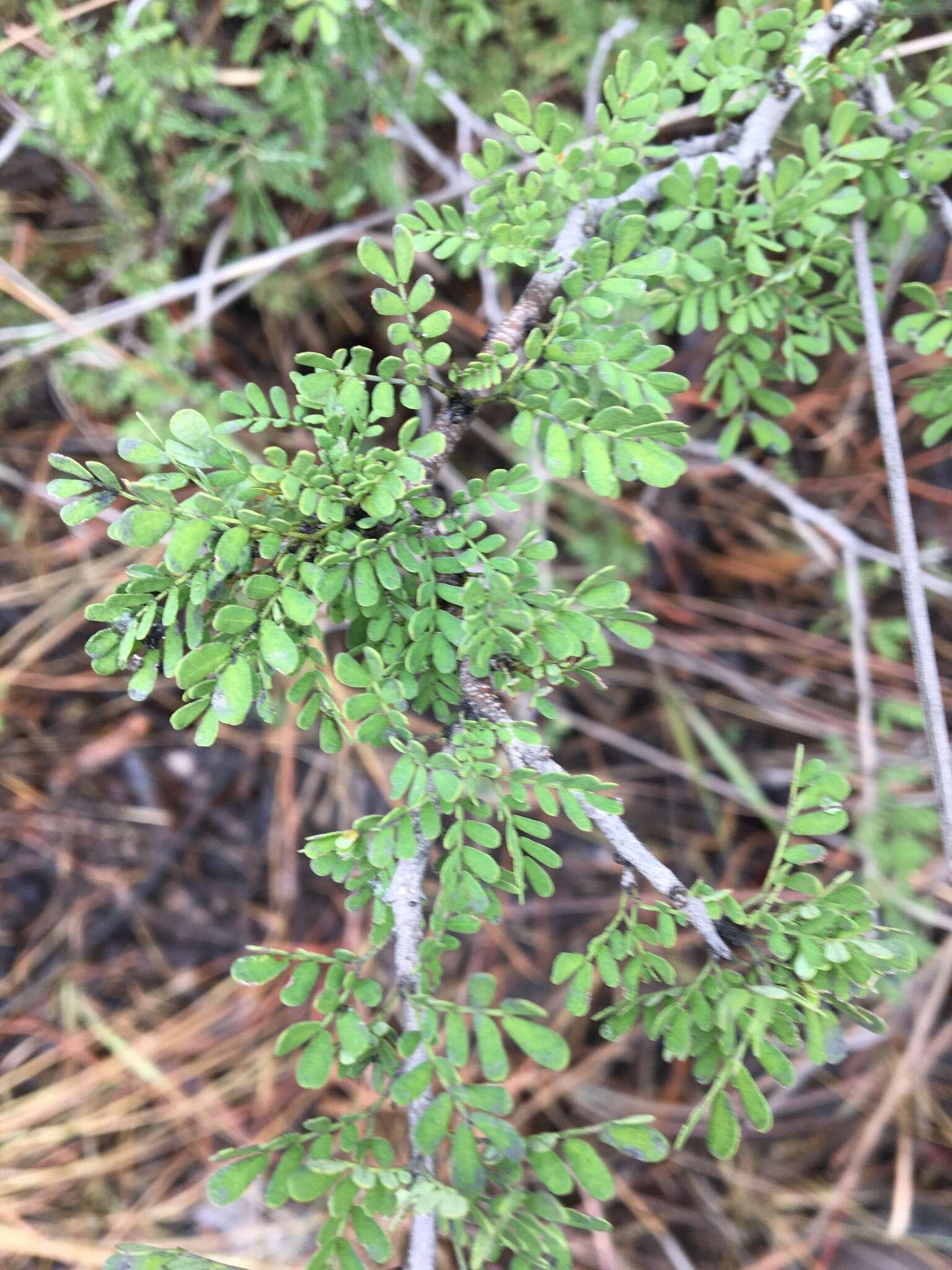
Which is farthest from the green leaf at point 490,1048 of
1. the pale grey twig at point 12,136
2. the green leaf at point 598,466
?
the pale grey twig at point 12,136

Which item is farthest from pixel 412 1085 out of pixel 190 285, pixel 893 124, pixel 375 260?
pixel 190 285

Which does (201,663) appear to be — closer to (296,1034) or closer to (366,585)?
(366,585)

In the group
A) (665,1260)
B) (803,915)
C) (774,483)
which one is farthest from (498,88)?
(665,1260)

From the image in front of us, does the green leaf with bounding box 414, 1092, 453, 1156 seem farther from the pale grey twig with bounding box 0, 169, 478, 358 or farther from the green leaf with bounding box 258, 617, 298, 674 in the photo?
the pale grey twig with bounding box 0, 169, 478, 358

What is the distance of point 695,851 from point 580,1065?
669 millimetres

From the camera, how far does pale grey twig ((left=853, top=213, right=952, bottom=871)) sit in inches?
46.2

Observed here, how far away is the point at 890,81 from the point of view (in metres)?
1.72

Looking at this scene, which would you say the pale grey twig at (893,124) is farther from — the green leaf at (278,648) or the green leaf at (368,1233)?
the green leaf at (368,1233)

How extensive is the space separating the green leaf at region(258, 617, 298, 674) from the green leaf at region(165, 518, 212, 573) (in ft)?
0.33

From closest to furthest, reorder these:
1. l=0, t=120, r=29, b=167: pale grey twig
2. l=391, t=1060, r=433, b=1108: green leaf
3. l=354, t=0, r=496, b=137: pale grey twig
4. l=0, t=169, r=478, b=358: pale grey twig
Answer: l=391, t=1060, r=433, b=1108: green leaf
l=354, t=0, r=496, b=137: pale grey twig
l=0, t=120, r=29, b=167: pale grey twig
l=0, t=169, r=478, b=358: pale grey twig

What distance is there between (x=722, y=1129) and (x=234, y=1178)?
1.71 feet

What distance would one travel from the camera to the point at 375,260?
0.99 m

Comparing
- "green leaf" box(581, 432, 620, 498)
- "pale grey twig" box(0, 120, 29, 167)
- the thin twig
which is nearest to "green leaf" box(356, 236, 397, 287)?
the thin twig

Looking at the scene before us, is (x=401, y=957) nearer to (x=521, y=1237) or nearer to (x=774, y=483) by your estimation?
(x=521, y=1237)
